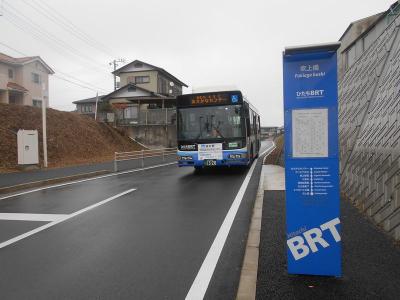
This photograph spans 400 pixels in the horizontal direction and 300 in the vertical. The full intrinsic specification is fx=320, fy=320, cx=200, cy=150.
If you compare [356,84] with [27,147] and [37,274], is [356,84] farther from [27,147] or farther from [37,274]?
[27,147]

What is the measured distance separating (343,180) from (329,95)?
5.18 m

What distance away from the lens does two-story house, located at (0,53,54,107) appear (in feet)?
109

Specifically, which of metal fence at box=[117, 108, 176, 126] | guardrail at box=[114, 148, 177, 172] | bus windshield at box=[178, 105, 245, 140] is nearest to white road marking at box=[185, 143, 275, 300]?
bus windshield at box=[178, 105, 245, 140]

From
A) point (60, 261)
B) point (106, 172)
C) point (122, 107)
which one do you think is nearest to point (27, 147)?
point (106, 172)

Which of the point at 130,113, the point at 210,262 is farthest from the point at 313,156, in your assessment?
the point at 130,113

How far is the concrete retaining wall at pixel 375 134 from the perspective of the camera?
15.0 ft

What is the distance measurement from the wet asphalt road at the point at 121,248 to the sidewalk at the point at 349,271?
0.39 metres

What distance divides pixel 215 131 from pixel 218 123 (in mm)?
332

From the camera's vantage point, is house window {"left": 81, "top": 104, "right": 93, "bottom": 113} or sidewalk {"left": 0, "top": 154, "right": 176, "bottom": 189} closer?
sidewalk {"left": 0, "top": 154, "right": 176, "bottom": 189}

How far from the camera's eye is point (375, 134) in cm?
570

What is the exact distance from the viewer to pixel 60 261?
415cm

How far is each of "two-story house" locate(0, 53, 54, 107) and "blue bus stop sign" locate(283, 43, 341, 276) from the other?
3616 cm

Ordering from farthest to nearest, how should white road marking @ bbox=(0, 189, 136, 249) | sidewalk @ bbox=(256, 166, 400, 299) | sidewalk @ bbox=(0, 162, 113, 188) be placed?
1. sidewalk @ bbox=(0, 162, 113, 188)
2. white road marking @ bbox=(0, 189, 136, 249)
3. sidewalk @ bbox=(256, 166, 400, 299)

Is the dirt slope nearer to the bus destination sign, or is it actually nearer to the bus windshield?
the bus windshield
